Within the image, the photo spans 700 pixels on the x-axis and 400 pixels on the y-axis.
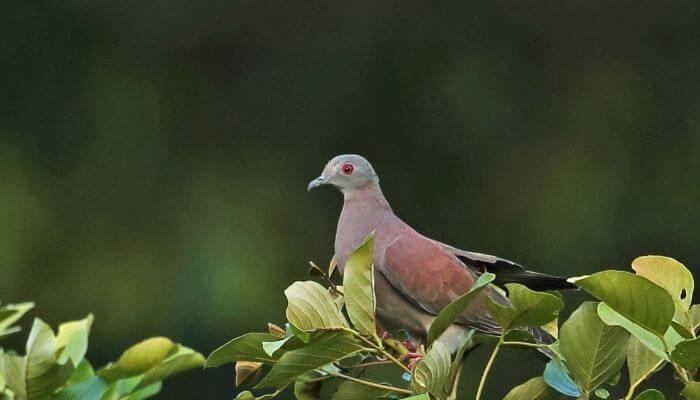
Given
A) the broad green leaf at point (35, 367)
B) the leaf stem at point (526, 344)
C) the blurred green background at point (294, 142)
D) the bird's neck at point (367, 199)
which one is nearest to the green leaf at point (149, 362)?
the broad green leaf at point (35, 367)

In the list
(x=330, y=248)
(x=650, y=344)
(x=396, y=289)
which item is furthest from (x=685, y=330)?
(x=330, y=248)

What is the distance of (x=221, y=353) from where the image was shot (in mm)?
1475

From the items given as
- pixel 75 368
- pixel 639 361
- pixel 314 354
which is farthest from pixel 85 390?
pixel 639 361

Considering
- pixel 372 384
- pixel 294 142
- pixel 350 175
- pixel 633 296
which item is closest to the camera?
pixel 633 296

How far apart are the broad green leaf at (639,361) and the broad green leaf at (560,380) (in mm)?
66

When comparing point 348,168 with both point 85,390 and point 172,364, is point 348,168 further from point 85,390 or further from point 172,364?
point 85,390

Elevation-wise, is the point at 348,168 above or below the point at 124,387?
above

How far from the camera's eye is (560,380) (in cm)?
150

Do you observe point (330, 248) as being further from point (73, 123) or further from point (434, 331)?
point (434, 331)

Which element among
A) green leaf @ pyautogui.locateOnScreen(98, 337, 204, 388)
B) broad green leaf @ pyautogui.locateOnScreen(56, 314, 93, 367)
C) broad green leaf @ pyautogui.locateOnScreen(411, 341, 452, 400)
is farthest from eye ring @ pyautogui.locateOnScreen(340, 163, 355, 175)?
broad green leaf @ pyautogui.locateOnScreen(411, 341, 452, 400)

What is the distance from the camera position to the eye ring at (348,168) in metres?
2.66

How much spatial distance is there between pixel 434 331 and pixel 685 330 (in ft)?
0.93

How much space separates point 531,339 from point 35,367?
1.90 ft

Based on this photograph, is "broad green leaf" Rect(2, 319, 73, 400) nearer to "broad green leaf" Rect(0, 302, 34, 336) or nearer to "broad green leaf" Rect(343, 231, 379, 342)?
"broad green leaf" Rect(0, 302, 34, 336)
